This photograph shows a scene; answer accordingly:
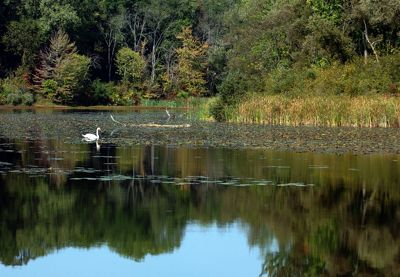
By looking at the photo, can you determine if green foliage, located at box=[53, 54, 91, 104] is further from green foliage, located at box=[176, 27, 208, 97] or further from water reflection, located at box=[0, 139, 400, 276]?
water reflection, located at box=[0, 139, 400, 276]

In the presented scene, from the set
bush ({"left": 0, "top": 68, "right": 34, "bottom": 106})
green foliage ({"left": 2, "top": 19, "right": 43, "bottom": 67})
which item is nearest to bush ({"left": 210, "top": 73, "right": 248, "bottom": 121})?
bush ({"left": 0, "top": 68, "right": 34, "bottom": 106})

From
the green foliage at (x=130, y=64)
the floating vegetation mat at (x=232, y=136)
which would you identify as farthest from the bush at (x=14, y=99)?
the floating vegetation mat at (x=232, y=136)

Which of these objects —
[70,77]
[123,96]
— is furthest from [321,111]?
[123,96]

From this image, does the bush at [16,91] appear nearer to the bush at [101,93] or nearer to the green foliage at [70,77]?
the green foliage at [70,77]

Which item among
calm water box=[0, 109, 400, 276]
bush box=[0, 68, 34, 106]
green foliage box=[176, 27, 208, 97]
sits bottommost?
calm water box=[0, 109, 400, 276]

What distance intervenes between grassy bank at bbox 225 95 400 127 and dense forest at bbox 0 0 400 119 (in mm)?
2503

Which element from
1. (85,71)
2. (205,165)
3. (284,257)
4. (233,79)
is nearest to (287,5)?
(233,79)

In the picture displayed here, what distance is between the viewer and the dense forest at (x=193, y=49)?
151ft

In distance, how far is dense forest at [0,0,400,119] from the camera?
45906mm

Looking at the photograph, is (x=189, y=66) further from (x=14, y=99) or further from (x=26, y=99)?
(x=14, y=99)

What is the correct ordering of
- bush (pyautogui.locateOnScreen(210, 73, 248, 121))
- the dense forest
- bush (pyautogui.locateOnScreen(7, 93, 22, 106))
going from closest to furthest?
bush (pyautogui.locateOnScreen(210, 73, 248, 121))
the dense forest
bush (pyautogui.locateOnScreen(7, 93, 22, 106))

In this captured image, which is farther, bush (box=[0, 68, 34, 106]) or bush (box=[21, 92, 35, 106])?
bush (box=[21, 92, 35, 106])

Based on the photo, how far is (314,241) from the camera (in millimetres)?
12062

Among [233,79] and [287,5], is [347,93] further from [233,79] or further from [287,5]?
[287,5]
